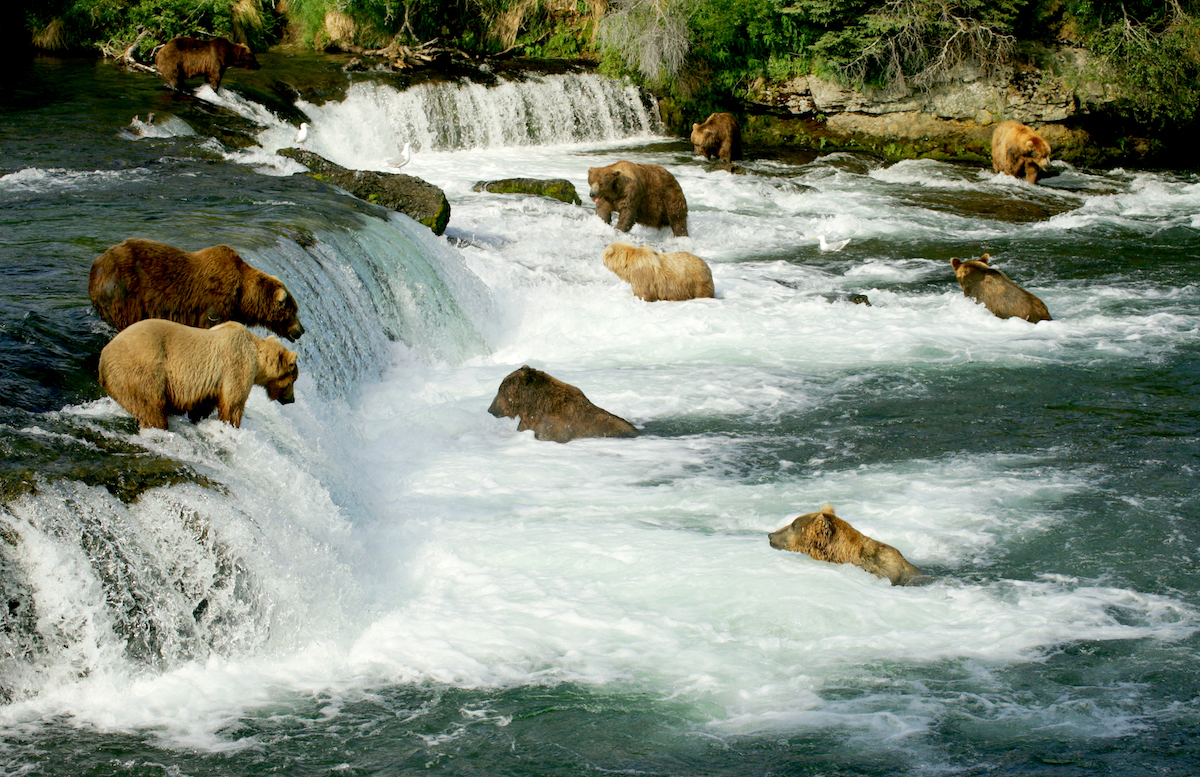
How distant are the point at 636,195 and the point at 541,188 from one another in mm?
1893

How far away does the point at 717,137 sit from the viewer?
60.7 feet

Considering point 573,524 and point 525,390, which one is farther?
point 525,390

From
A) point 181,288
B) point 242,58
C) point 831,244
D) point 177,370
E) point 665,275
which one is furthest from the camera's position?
point 242,58

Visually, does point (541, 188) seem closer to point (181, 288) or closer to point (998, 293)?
point (998, 293)

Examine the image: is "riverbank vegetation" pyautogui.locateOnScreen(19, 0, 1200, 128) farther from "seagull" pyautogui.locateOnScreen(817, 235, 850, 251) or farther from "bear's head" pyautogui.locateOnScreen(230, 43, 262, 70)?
"seagull" pyautogui.locateOnScreen(817, 235, 850, 251)

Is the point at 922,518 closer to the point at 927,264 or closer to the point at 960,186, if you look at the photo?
the point at 927,264

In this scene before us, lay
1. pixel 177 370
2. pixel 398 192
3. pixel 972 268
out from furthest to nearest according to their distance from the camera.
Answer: pixel 398 192 < pixel 972 268 < pixel 177 370

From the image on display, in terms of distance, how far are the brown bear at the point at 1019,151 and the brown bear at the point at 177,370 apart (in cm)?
1562

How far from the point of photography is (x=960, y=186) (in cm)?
1762

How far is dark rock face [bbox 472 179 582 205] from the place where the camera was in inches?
570

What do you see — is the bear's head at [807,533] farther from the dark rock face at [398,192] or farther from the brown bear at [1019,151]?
the brown bear at [1019,151]

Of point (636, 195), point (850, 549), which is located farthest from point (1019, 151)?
point (850, 549)

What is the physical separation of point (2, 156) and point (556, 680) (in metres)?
9.63

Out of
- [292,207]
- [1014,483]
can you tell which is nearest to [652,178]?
[292,207]
